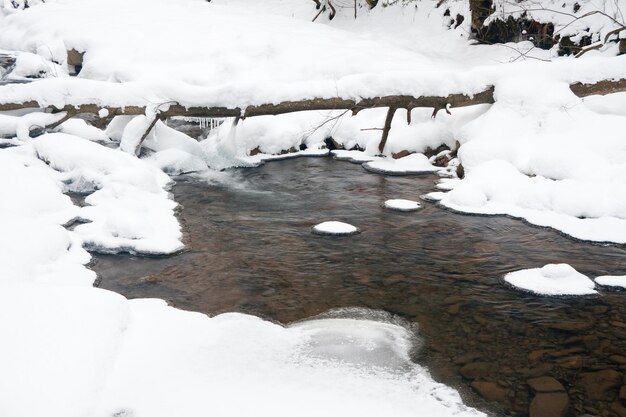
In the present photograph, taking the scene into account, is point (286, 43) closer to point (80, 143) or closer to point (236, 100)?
point (236, 100)

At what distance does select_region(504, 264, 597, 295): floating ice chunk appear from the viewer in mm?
4551

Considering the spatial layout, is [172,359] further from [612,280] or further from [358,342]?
[612,280]

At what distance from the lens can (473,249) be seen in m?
5.69

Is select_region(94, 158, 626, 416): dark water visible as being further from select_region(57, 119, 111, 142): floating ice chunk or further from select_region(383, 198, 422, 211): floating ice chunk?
select_region(57, 119, 111, 142): floating ice chunk

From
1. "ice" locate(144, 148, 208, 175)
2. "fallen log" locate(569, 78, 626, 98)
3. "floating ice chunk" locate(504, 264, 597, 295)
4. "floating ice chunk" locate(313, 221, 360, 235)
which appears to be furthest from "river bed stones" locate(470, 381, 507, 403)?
"ice" locate(144, 148, 208, 175)

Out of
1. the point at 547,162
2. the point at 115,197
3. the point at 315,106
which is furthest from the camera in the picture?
the point at 315,106

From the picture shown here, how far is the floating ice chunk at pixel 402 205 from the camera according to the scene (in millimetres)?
7156

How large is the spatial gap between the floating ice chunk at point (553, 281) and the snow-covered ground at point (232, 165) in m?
0.02

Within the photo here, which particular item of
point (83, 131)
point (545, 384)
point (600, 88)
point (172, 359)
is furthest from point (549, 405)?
point (83, 131)

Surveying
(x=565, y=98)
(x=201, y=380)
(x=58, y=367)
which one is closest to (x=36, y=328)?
(x=58, y=367)

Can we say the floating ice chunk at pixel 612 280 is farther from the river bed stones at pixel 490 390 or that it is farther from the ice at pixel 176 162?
the ice at pixel 176 162

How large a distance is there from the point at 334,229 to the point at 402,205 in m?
1.40

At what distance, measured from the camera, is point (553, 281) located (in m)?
4.72

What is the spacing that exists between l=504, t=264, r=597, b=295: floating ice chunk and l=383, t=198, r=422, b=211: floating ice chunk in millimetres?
2327
